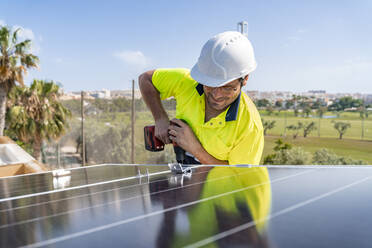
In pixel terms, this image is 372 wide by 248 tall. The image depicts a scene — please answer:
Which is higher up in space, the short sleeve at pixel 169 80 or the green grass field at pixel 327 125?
the short sleeve at pixel 169 80

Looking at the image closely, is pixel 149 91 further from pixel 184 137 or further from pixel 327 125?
pixel 327 125

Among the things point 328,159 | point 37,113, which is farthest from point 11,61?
point 328,159

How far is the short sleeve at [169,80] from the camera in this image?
2.46 m

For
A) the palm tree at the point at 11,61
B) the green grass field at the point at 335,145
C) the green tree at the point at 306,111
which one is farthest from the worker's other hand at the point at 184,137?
the green tree at the point at 306,111

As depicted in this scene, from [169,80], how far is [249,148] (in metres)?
0.85

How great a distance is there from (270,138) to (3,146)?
61.8 ft

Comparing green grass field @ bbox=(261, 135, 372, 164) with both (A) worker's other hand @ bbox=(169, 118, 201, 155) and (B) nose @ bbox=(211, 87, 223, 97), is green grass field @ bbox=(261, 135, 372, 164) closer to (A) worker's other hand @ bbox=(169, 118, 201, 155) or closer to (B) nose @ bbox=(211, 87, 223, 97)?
(A) worker's other hand @ bbox=(169, 118, 201, 155)

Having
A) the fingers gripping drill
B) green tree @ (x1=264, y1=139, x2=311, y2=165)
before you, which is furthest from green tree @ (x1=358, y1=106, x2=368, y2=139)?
the fingers gripping drill

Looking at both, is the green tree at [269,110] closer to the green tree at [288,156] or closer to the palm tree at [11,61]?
the green tree at [288,156]

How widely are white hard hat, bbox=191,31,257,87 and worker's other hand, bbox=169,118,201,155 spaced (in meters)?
0.37

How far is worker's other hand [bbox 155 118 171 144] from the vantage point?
2320 mm

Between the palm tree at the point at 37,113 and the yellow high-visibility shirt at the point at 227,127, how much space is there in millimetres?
15269

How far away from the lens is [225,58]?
1978 millimetres

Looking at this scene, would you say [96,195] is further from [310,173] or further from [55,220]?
[310,173]
